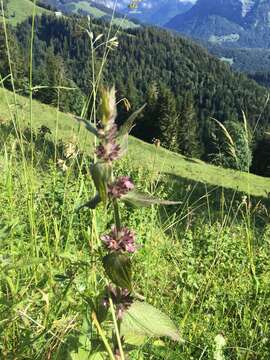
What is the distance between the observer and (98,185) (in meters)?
1.07

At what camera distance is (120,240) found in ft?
3.97

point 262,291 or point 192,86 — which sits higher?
point 262,291

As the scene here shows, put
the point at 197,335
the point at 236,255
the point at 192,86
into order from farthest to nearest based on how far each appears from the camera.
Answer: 1. the point at 192,86
2. the point at 236,255
3. the point at 197,335

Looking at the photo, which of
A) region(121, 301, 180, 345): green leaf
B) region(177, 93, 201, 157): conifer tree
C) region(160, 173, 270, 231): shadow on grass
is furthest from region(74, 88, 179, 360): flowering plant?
region(177, 93, 201, 157): conifer tree

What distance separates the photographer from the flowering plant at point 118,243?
3.50 feet

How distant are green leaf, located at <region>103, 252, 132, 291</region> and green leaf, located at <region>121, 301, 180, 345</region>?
8.0 inches

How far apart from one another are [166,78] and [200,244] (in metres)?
173

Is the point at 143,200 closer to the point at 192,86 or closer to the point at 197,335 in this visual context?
the point at 197,335

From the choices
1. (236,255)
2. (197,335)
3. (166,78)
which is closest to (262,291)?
(197,335)

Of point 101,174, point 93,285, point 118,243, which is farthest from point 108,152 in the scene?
point 93,285

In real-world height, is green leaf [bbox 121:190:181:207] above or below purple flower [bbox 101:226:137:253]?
above

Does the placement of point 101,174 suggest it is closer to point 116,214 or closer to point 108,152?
point 108,152

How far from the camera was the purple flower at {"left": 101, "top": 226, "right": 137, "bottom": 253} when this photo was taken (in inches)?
47.2

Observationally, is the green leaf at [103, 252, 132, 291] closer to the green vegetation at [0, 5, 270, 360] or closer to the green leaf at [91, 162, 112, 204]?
the green vegetation at [0, 5, 270, 360]
